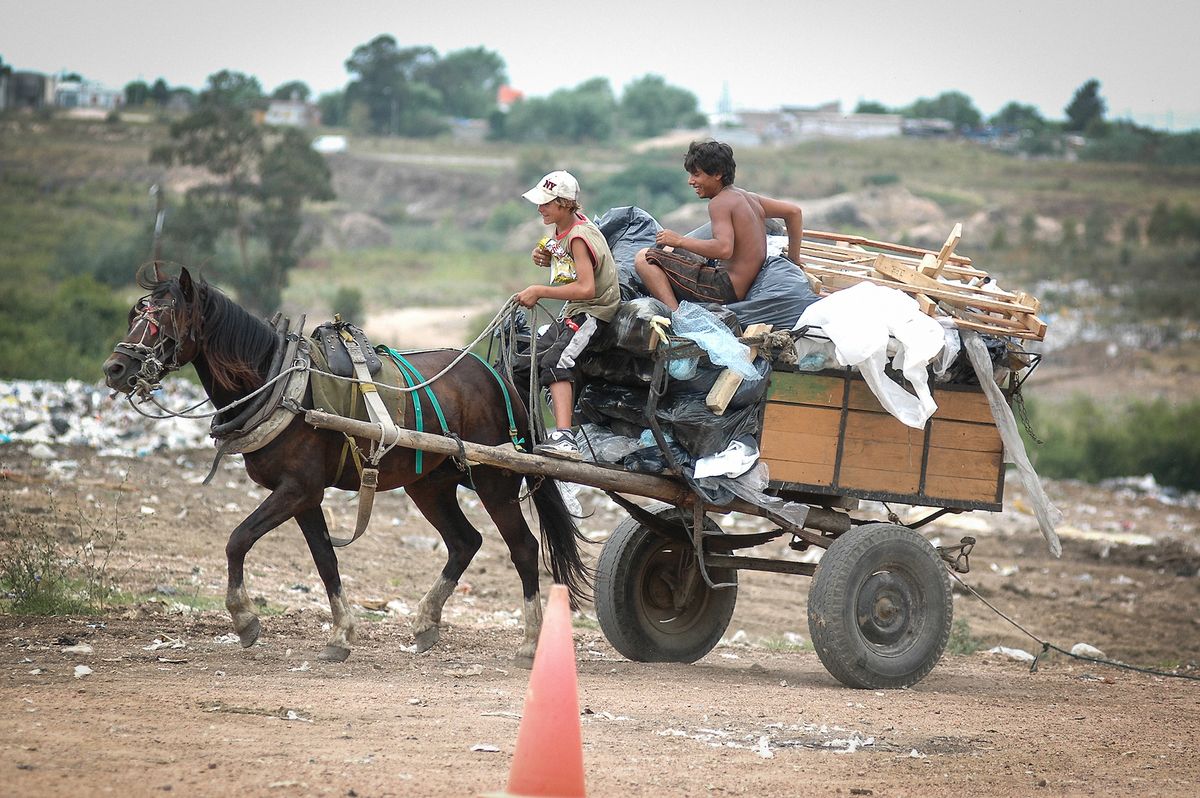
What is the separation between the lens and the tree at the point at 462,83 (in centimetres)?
9194

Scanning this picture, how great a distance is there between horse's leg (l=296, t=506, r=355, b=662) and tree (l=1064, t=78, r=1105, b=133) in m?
82.1

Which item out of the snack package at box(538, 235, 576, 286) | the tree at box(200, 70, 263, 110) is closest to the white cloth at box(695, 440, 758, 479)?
the snack package at box(538, 235, 576, 286)

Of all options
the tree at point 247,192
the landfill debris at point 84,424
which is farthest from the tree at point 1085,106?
the landfill debris at point 84,424

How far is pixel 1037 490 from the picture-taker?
743 centimetres

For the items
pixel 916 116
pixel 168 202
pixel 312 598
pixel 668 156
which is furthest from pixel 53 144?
pixel 916 116

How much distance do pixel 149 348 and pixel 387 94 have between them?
75039 mm

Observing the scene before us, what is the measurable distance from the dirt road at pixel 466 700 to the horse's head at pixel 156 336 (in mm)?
1437

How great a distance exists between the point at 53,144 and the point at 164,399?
37.6 metres

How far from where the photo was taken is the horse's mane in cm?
684

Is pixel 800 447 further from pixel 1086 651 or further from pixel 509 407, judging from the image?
pixel 1086 651

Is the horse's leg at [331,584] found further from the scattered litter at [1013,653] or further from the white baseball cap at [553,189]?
the scattered litter at [1013,653]

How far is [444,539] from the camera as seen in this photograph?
7.94 metres

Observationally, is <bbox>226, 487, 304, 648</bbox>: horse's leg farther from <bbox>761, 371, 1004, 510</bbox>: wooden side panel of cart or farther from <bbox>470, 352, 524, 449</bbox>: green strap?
<bbox>761, 371, 1004, 510</bbox>: wooden side panel of cart

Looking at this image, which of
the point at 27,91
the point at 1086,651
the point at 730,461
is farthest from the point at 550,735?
the point at 27,91
